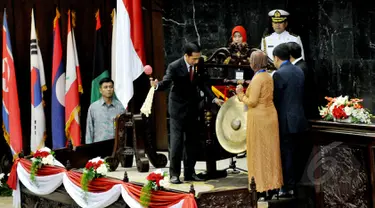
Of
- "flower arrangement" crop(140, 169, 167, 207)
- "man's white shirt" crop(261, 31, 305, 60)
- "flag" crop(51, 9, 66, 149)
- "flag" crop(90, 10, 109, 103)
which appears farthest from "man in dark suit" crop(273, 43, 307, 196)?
"flag" crop(51, 9, 66, 149)

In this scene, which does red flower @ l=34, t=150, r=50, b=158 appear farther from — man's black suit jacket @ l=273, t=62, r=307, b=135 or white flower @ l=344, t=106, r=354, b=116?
white flower @ l=344, t=106, r=354, b=116

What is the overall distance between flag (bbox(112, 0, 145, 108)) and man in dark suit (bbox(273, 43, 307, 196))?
292 centimetres

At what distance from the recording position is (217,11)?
33.9 ft

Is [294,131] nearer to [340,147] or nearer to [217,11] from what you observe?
[340,147]

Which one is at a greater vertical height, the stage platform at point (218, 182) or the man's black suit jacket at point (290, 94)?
the man's black suit jacket at point (290, 94)

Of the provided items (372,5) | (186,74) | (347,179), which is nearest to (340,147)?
(347,179)

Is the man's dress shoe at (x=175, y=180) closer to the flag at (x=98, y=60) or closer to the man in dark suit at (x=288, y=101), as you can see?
the man in dark suit at (x=288, y=101)

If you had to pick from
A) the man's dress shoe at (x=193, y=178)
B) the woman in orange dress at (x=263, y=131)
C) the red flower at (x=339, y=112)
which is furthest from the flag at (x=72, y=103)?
the red flower at (x=339, y=112)

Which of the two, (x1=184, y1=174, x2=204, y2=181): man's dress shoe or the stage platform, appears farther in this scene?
(x1=184, y1=174, x2=204, y2=181): man's dress shoe

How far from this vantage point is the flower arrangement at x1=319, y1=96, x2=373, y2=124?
6.58 meters

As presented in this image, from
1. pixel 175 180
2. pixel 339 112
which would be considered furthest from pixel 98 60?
pixel 339 112

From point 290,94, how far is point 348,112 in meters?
0.73

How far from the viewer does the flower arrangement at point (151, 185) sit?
5949 mm

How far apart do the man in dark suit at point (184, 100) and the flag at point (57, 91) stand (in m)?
2.44
